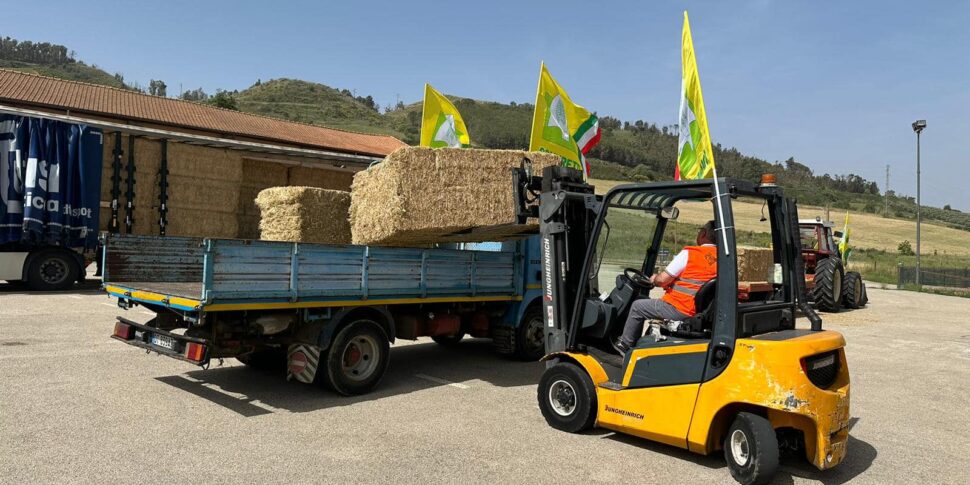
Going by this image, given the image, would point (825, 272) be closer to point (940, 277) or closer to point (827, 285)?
point (827, 285)

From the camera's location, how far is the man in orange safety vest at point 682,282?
535cm

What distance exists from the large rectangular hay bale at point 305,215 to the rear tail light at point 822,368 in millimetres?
6973

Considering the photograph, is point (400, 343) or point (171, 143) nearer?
point (400, 343)

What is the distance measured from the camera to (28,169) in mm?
14203

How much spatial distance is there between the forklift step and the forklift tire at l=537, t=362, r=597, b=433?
0.45 ft

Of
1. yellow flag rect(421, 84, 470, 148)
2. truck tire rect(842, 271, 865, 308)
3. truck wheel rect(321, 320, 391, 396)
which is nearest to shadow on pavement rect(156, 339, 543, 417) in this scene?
truck wheel rect(321, 320, 391, 396)

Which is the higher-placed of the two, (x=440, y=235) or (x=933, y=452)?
(x=440, y=235)

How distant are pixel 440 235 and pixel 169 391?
3372mm

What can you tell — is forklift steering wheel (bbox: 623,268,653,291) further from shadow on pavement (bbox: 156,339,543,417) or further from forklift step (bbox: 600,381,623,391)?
shadow on pavement (bbox: 156,339,543,417)

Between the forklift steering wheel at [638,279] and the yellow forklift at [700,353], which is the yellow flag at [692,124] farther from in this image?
the forklift steering wheel at [638,279]

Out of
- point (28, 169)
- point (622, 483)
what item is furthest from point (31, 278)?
point (622, 483)

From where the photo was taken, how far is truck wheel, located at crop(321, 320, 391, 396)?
672 centimetres

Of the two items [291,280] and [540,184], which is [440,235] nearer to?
[540,184]

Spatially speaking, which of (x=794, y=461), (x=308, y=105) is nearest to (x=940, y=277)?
(x=794, y=461)
